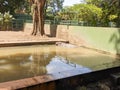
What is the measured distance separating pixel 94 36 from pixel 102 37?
67 cm

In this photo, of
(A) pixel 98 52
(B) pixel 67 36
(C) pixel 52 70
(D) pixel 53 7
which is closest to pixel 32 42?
(B) pixel 67 36

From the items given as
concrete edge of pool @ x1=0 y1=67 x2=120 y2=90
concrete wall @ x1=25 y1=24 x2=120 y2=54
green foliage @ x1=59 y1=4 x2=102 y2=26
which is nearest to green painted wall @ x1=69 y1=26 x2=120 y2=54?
concrete wall @ x1=25 y1=24 x2=120 y2=54

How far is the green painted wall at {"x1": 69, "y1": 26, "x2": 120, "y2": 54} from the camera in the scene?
8959 millimetres

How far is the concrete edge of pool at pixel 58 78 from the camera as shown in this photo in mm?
3484

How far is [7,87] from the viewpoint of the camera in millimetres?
3391

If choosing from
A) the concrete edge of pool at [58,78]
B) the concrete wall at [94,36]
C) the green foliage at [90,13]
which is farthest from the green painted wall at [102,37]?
the green foliage at [90,13]

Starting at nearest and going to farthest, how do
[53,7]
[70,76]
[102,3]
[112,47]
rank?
[70,76], [112,47], [102,3], [53,7]

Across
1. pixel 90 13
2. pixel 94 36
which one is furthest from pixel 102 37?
pixel 90 13

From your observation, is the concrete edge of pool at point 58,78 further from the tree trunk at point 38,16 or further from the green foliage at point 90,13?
the green foliage at point 90,13

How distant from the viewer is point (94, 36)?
1049 centimetres

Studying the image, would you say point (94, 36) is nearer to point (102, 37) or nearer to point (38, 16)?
point (102, 37)

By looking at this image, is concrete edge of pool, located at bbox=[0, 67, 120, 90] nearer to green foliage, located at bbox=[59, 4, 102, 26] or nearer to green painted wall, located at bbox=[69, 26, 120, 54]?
→ green painted wall, located at bbox=[69, 26, 120, 54]

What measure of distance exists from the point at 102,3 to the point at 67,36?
6.68 m

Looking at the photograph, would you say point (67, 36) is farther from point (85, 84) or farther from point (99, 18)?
point (85, 84)
